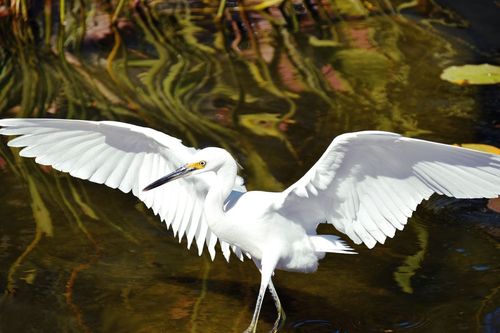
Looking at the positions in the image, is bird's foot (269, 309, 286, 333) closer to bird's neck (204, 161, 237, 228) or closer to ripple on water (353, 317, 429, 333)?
ripple on water (353, 317, 429, 333)

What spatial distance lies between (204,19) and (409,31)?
5.68 ft

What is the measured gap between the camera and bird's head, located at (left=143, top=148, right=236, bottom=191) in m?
3.92

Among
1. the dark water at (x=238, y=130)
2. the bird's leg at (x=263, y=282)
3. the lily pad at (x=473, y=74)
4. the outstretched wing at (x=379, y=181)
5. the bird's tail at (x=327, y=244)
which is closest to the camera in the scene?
the outstretched wing at (x=379, y=181)

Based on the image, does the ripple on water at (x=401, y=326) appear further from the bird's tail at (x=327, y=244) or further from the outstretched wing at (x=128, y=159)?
the outstretched wing at (x=128, y=159)

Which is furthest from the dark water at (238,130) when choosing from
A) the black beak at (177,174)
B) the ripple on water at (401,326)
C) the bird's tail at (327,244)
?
the black beak at (177,174)

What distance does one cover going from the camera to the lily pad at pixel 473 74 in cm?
650

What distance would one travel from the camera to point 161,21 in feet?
26.6

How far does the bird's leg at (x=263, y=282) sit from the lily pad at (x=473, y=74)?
9.90ft

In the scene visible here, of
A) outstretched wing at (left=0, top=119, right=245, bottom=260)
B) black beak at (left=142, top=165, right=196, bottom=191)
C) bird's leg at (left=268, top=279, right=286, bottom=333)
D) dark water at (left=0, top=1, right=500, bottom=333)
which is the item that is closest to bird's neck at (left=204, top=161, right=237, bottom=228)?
black beak at (left=142, top=165, right=196, bottom=191)

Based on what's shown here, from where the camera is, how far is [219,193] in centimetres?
396

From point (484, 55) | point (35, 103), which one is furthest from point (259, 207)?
point (484, 55)

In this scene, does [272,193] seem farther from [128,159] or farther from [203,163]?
[128,159]

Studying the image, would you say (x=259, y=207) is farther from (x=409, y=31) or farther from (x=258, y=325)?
(x=409, y=31)

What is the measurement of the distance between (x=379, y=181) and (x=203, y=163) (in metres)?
0.73
